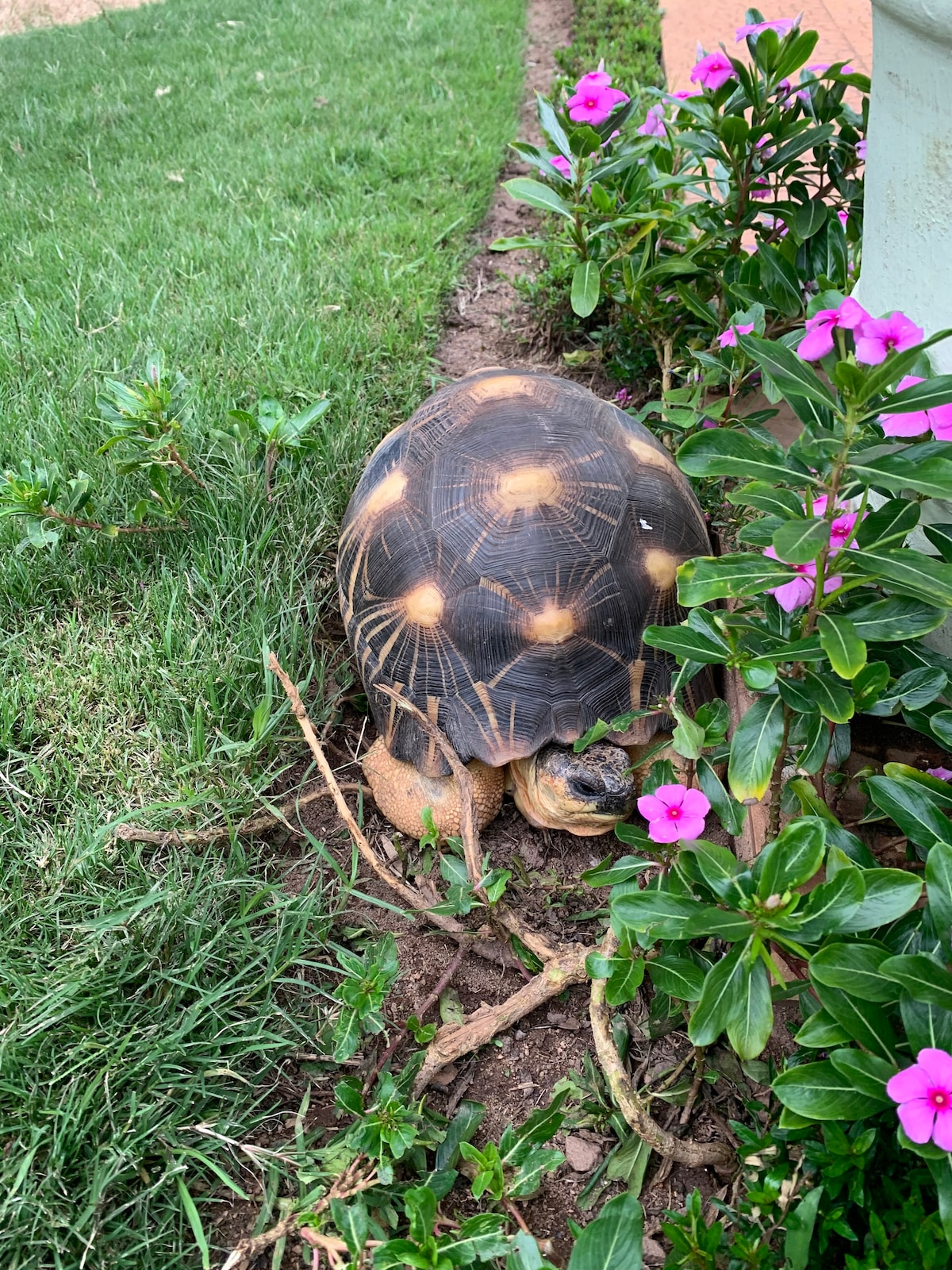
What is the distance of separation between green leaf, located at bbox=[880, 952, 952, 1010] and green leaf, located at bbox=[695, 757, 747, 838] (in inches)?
15.6

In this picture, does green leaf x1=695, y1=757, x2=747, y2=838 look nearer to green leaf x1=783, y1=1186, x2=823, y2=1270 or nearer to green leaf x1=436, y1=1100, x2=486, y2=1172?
green leaf x1=783, y1=1186, x2=823, y2=1270

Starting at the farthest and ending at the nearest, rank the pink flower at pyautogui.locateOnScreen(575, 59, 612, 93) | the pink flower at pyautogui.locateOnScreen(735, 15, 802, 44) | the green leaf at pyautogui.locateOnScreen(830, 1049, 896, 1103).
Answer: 1. the pink flower at pyautogui.locateOnScreen(575, 59, 612, 93)
2. the pink flower at pyautogui.locateOnScreen(735, 15, 802, 44)
3. the green leaf at pyautogui.locateOnScreen(830, 1049, 896, 1103)

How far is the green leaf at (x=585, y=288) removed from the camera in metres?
2.24

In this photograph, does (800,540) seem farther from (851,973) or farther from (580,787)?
(580,787)

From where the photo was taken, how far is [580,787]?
1738 mm

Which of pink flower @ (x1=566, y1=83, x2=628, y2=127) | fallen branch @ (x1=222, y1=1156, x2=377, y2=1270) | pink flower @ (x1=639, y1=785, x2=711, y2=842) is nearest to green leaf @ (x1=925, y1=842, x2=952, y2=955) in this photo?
pink flower @ (x1=639, y1=785, x2=711, y2=842)

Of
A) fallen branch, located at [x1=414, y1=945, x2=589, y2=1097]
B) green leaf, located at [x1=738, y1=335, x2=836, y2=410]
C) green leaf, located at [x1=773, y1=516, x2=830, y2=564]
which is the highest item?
green leaf, located at [x1=738, y1=335, x2=836, y2=410]

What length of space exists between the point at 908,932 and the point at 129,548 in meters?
1.90

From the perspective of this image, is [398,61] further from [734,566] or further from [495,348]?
[734,566]

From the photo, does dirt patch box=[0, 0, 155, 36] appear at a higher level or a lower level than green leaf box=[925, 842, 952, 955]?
higher

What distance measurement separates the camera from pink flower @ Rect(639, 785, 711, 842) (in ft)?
4.36

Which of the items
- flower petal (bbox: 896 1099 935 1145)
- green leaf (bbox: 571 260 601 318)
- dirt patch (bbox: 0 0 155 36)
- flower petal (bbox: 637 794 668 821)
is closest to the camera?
flower petal (bbox: 896 1099 935 1145)

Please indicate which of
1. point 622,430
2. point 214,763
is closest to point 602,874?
point 214,763

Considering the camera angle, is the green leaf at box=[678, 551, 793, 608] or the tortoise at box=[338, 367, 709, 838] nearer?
the green leaf at box=[678, 551, 793, 608]
